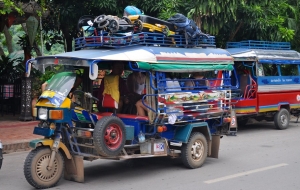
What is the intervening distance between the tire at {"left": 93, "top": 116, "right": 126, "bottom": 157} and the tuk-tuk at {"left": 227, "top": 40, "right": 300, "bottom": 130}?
5809mm

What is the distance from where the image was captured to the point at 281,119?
545 inches

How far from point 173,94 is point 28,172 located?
104 inches

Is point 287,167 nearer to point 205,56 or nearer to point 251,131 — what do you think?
point 205,56

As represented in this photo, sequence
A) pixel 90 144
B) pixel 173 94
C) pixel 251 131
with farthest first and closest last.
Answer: pixel 251 131, pixel 173 94, pixel 90 144

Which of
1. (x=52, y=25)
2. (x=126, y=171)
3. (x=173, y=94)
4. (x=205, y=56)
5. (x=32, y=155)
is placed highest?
(x=52, y=25)

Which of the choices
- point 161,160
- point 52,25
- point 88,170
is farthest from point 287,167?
point 52,25

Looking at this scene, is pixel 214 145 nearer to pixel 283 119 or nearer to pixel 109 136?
pixel 109 136

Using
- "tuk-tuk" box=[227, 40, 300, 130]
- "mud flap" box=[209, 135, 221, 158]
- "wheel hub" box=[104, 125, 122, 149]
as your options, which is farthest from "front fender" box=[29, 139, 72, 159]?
"tuk-tuk" box=[227, 40, 300, 130]

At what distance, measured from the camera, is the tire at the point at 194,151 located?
7.99 meters

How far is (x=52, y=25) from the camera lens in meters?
17.7

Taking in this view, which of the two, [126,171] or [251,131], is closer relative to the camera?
[126,171]

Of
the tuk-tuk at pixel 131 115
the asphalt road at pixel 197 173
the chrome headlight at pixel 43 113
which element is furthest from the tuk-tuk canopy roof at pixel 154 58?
the asphalt road at pixel 197 173

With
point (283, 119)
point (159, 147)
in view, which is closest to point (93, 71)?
point (159, 147)

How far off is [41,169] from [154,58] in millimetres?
2406
